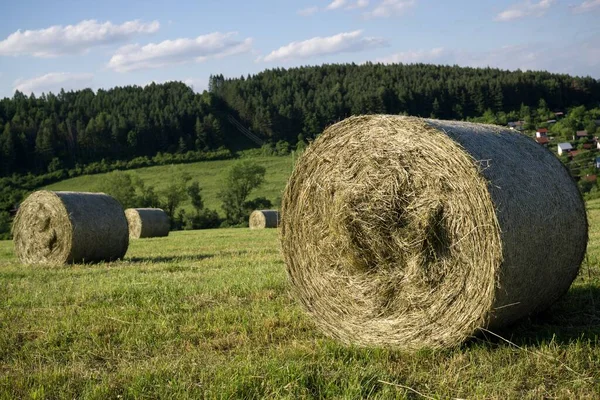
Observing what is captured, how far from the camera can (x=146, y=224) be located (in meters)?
31.0

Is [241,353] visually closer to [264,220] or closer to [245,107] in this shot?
[264,220]

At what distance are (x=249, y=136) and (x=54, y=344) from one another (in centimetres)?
9206

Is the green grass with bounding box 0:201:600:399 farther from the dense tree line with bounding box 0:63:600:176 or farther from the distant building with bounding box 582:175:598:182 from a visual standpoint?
the dense tree line with bounding box 0:63:600:176

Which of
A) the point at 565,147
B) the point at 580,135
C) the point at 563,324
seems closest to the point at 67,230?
the point at 563,324

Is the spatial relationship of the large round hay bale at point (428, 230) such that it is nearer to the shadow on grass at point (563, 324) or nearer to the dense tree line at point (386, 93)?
the shadow on grass at point (563, 324)

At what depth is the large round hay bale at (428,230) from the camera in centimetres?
549

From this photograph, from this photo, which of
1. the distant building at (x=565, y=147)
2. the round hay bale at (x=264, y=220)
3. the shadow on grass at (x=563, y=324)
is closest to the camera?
the shadow on grass at (x=563, y=324)

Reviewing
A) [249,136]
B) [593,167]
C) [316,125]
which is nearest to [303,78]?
[249,136]

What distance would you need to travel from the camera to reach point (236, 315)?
275 inches

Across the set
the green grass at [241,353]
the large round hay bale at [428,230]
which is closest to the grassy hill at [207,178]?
the green grass at [241,353]

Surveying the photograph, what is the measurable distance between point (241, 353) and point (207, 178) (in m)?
68.0

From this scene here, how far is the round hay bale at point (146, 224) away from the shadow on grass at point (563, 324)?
25.6m

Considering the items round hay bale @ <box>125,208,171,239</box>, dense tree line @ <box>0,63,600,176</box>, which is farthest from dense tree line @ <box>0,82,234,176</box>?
round hay bale @ <box>125,208,171,239</box>

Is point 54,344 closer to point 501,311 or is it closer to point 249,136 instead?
point 501,311
